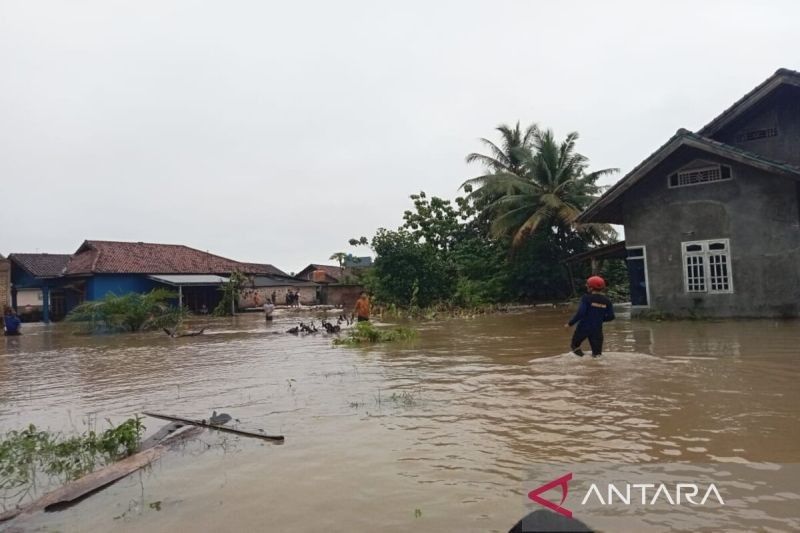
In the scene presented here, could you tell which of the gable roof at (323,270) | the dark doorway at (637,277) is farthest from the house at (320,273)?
the dark doorway at (637,277)

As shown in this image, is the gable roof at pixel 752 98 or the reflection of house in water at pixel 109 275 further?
the reflection of house in water at pixel 109 275

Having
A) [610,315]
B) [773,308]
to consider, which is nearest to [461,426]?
[610,315]

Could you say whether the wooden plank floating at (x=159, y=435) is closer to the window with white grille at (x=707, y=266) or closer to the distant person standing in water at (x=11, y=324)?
the window with white grille at (x=707, y=266)

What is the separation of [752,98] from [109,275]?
3162 cm

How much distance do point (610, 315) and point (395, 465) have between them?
519 centimetres

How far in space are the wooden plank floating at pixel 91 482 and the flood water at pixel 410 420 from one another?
113 mm

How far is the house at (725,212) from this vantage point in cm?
1462

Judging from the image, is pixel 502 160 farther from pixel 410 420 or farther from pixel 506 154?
pixel 410 420

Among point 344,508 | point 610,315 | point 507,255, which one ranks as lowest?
→ point 344,508

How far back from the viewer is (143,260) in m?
35.9

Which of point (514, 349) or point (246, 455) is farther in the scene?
point (514, 349)

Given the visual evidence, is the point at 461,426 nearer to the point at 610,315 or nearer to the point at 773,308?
the point at 610,315

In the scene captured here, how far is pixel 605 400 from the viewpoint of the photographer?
20.9ft

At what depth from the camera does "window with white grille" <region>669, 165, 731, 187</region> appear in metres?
15.5
